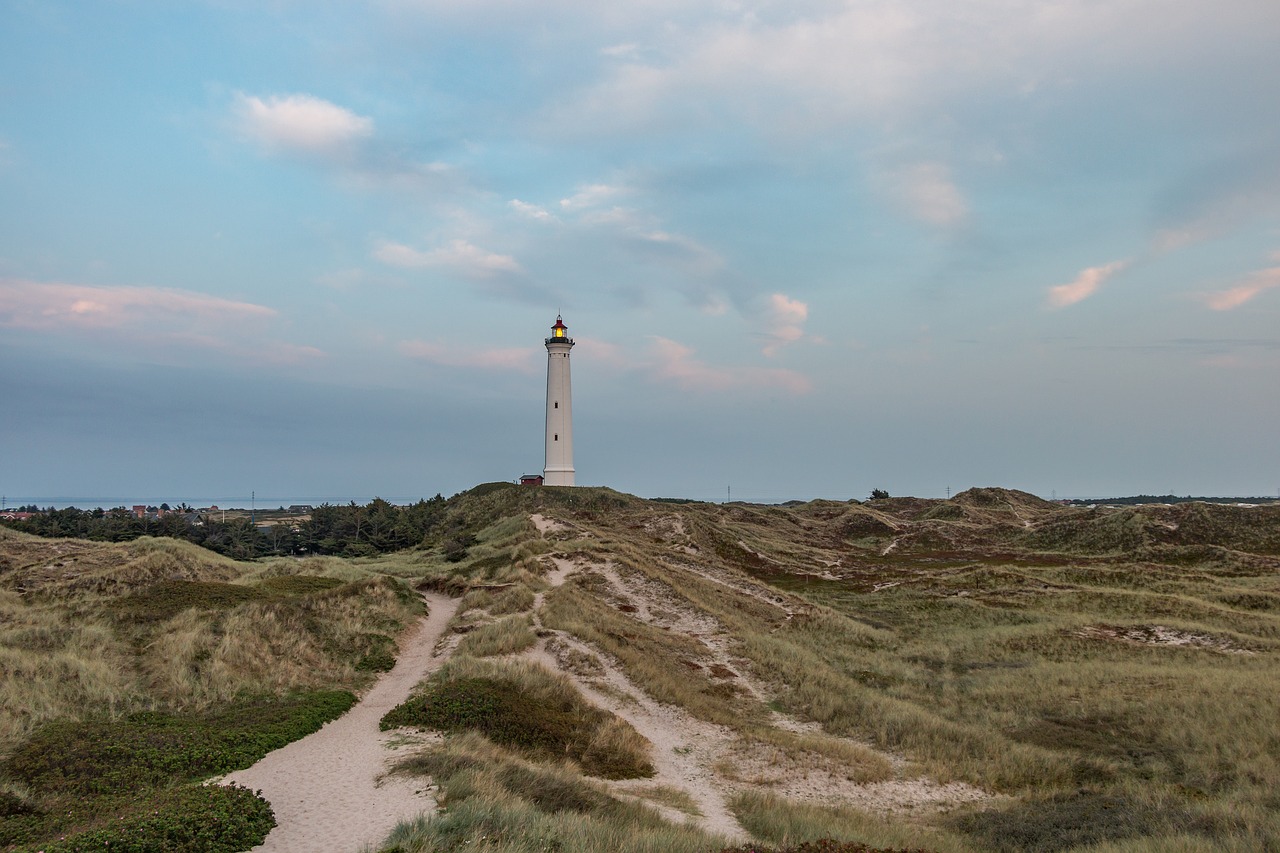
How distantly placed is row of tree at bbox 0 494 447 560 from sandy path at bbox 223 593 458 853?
51.4 metres

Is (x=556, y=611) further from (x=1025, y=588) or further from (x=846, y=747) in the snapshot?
(x=1025, y=588)

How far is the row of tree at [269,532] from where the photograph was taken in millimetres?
56469

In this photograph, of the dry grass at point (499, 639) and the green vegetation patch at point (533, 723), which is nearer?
the green vegetation patch at point (533, 723)

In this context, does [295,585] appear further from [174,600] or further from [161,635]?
[161,635]

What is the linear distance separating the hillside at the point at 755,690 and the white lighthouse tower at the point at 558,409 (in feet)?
94.0

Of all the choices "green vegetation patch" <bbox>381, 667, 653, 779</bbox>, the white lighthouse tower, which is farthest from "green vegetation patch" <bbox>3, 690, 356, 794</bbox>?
the white lighthouse tower

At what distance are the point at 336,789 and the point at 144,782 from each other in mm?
3171

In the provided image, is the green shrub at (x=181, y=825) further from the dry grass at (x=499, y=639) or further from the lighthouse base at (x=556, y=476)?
the lighthouse base at (x=556, y=476)

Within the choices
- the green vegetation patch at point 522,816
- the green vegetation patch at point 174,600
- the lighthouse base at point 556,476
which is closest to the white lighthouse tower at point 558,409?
the lighthouse base at point 556,476

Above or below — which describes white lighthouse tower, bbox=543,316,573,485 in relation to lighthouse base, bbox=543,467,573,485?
above

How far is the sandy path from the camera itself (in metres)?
9.31

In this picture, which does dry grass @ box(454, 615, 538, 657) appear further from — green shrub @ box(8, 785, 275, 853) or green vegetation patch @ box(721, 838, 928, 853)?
green vegetation patch @ box(721, 838, 928, 853)

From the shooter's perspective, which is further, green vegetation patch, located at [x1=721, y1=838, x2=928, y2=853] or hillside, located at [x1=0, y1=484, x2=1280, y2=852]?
hillside, located at [x1=0, y1=484, x2=1280, y2=852]

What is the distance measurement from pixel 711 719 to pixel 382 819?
11798 millimetres
